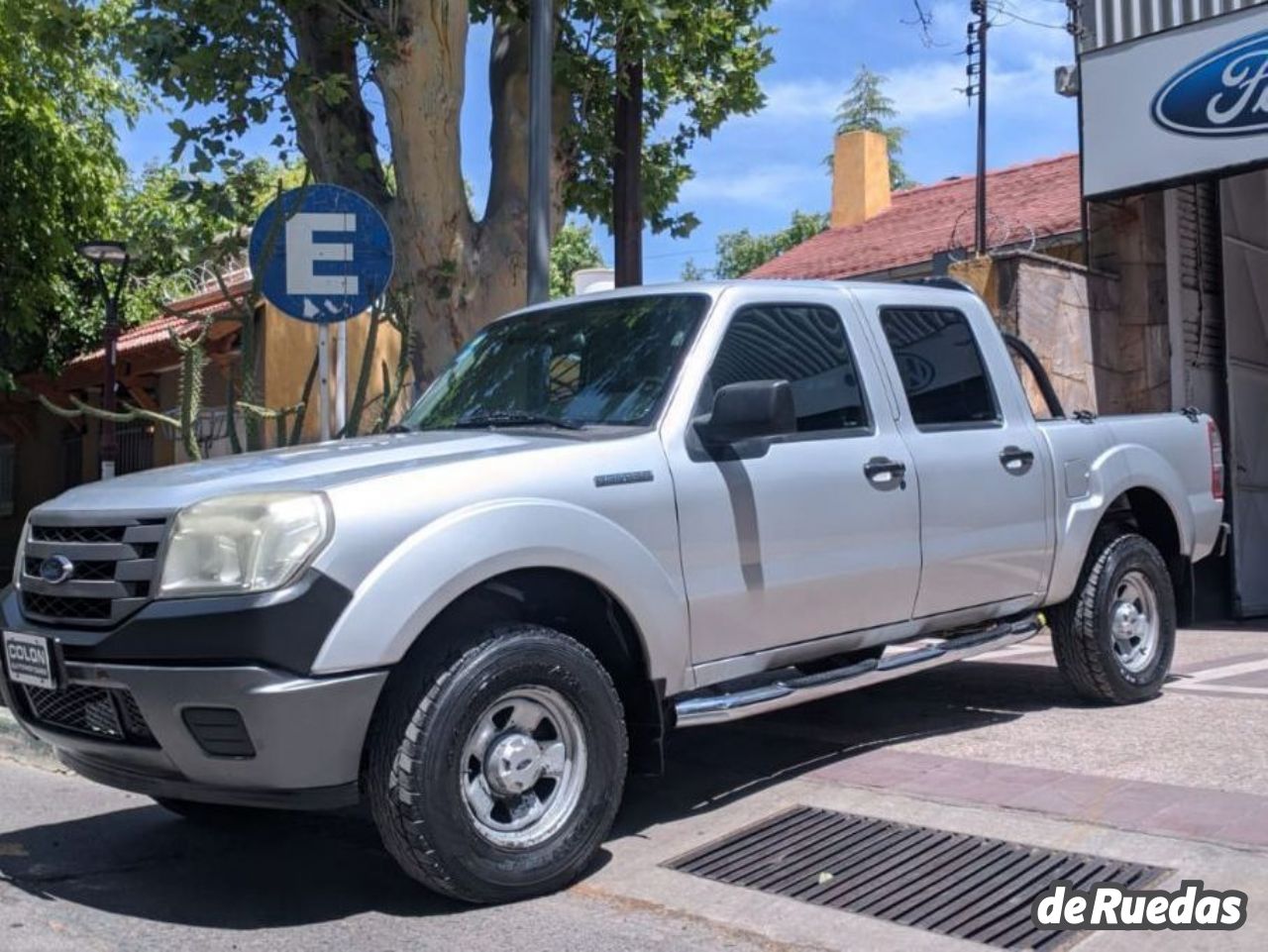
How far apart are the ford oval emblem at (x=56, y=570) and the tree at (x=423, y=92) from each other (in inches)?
224

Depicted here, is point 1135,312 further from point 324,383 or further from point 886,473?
point 324,383

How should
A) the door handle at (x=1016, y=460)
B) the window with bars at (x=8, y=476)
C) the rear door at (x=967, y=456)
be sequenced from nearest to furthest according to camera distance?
the rear door at (x=967, y=456) → the door handle at (x=1016, y=460) → the window with bars at (x=8, y=476)

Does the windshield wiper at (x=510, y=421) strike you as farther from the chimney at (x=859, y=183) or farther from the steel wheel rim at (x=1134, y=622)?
the chimney at (x=859, y=183)

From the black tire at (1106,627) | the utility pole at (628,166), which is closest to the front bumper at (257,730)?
the black tire at (1106,627)

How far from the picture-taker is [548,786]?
4449mm

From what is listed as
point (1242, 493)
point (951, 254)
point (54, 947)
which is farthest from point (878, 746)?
point (951, 254)

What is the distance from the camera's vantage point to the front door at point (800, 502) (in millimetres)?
4906

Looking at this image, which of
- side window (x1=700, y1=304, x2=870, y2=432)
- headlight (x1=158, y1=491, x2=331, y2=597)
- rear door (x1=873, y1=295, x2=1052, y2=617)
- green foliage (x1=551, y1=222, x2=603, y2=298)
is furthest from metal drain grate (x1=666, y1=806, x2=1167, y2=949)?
green foliage (x1=551, y1=222, x2=603, y2=298)

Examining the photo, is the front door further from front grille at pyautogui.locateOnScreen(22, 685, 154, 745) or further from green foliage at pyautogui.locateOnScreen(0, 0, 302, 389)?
green foliage at pyautogui.locateOnScreen(0, 0, 302, 389)

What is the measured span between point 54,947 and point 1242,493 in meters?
12.0

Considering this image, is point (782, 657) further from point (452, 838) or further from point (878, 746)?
point (452, 838)

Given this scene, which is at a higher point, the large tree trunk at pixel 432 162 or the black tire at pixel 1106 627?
the large tree trunk at pixel 432 162

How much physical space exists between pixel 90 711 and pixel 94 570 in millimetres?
447

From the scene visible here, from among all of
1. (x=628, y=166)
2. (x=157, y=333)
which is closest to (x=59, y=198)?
(x=157, y=333)
